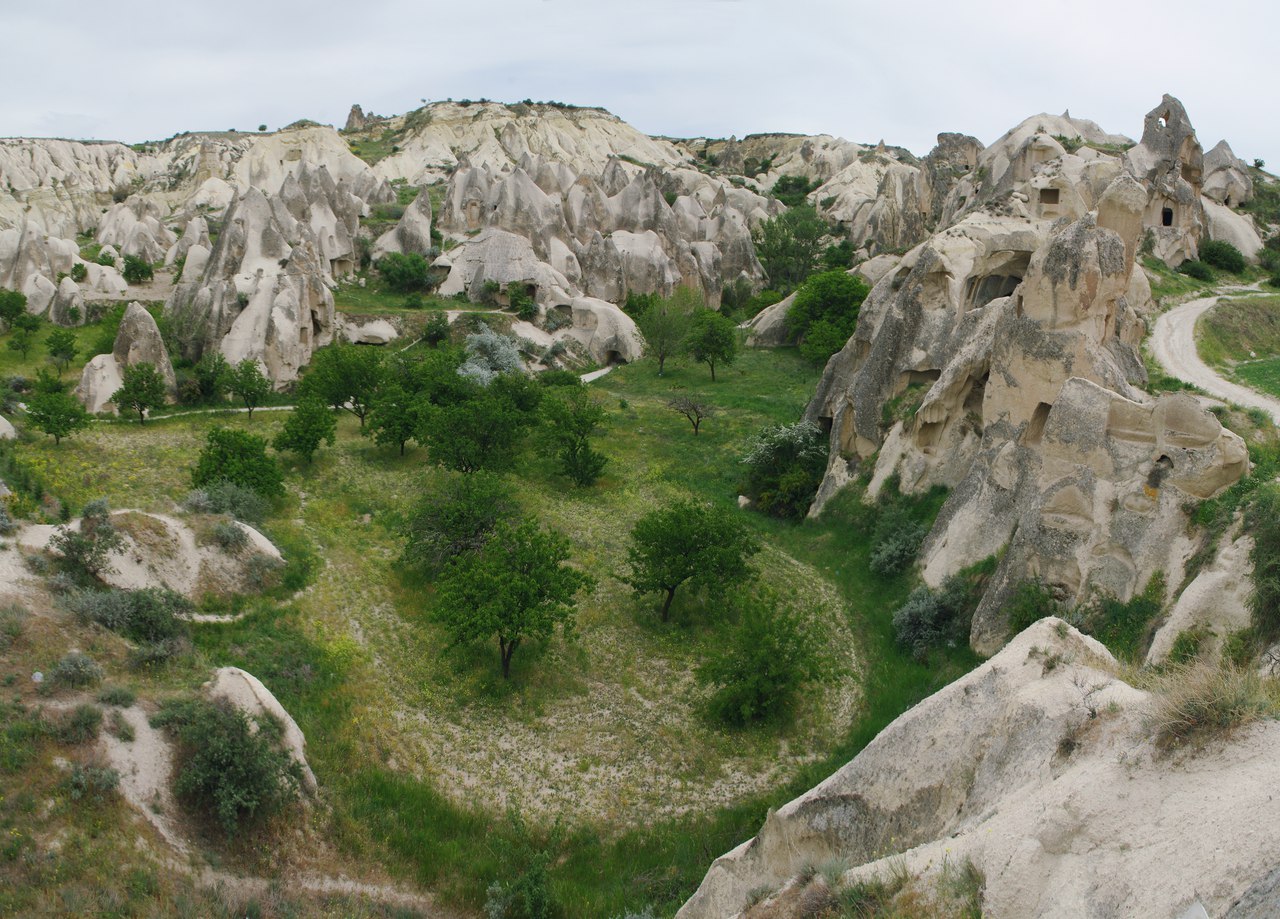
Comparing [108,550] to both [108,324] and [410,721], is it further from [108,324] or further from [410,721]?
[108,324]

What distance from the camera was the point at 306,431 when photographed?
29.2 metres

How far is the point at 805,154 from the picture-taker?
116625 millimetres

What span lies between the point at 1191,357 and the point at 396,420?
28789 millimetres

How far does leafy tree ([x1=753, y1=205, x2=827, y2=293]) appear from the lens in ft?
230

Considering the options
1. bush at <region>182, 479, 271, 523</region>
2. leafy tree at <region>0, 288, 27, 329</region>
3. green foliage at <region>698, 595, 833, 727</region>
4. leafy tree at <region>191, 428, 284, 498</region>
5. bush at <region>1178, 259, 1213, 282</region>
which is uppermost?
bush at <region>1178, 259, 1213, 282</region>

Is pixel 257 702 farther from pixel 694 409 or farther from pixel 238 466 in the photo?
pixel 694 409

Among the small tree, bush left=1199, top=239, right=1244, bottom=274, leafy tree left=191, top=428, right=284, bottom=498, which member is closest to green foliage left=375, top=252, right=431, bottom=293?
the small tree

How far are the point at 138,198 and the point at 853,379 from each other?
78966mm

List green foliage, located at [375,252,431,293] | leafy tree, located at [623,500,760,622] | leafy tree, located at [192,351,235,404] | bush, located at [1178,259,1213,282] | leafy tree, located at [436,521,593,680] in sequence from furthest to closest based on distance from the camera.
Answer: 1. green foliage, located at [375,252,431,293]
2. bush, located at [1178,259,1213,282]
3. leafy tree, located at [192,351,235,404]
4. leafy tree, located at [623,500,760,622]
5. leafy tree, located at [436,521,593,680]

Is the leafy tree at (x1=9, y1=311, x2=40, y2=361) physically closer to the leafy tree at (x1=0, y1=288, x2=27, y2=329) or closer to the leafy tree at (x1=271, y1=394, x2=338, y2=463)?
the leafy tree at (x1=0, y1=288, x2=27, y2=329)

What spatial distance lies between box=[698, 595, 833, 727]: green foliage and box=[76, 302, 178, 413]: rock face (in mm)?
28061

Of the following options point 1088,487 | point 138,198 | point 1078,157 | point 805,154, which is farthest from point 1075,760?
point 805,154

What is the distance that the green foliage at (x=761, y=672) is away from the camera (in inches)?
682

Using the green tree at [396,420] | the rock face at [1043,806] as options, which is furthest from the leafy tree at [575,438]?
the rock face at [1043,806]
